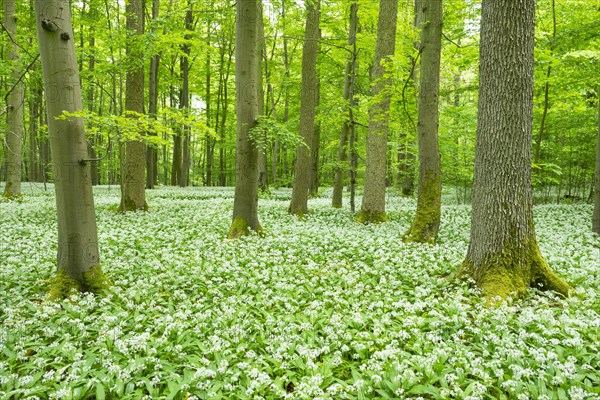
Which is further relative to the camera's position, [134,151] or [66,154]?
Answer: [134,151]

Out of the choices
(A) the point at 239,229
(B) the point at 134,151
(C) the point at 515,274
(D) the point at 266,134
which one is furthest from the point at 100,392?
(B) the point at 134,151

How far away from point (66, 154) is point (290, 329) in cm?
377

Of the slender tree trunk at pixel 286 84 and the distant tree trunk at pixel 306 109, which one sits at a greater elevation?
the slender tree trunk at pixel 286 84

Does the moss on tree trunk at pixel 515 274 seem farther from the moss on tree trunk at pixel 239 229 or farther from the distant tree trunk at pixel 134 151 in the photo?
the distant tree trunk at pixel 134 151

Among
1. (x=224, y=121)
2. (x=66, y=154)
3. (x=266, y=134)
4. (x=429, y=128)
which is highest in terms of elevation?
(x=224, y=121)

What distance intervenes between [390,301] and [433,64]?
5.73m

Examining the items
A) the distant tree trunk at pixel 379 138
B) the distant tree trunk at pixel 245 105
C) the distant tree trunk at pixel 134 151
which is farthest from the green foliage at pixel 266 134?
the distant tree trunk at pixel 134 151

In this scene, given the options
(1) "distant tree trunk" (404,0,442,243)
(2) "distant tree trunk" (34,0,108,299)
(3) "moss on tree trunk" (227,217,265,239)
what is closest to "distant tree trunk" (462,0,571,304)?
(1) "distant tree trunk" (404,0,442,243)

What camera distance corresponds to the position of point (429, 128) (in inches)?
331

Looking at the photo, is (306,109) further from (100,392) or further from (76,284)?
(100,392)

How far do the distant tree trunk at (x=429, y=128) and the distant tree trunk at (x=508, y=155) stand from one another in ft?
9.83

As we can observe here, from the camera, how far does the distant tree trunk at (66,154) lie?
15.9ft

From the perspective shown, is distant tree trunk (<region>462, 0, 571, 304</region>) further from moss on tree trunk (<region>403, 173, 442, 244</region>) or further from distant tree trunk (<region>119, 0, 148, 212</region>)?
distant tree trunk (<region>119, 0, 148, 212</region>)

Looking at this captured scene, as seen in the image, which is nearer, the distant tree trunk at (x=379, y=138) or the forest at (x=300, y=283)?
the forest at (x=300, y=283)
